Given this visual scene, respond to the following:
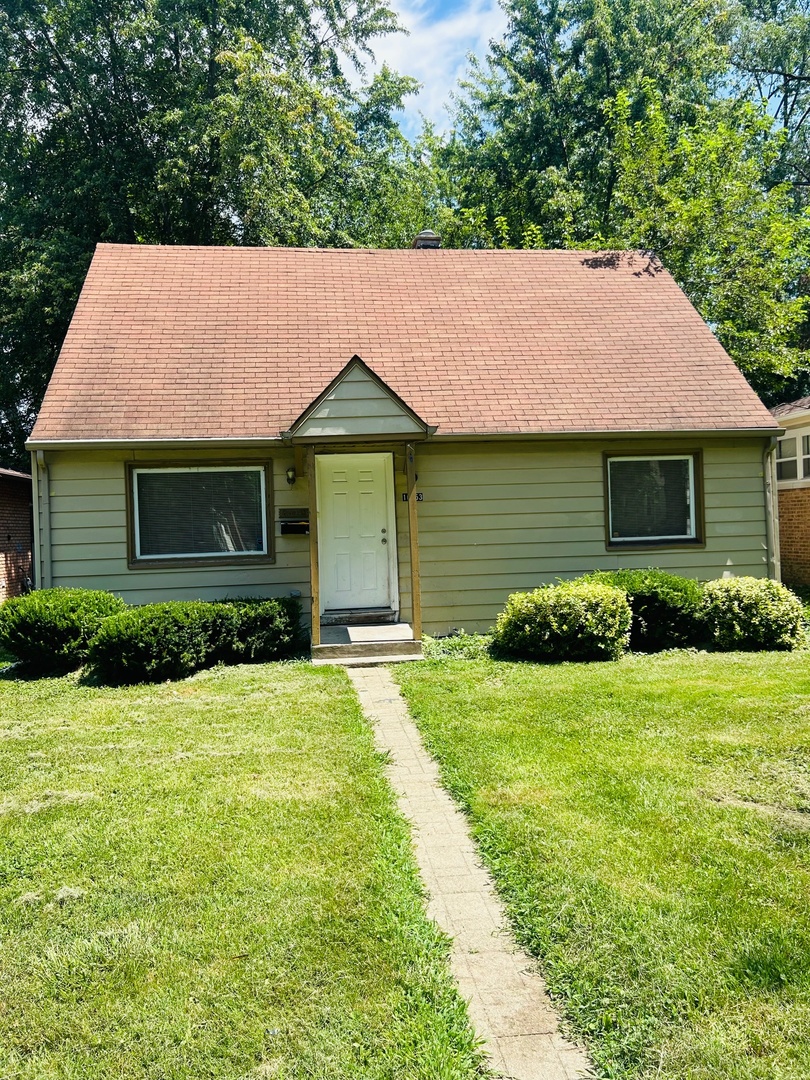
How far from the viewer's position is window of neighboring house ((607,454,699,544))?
10938 millimetres

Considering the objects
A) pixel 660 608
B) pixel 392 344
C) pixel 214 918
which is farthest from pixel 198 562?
pixel 214 918

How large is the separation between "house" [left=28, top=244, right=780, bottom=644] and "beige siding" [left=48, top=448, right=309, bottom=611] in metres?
0.03

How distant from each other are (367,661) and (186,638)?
A: 2088 millimetres

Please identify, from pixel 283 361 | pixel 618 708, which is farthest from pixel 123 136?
pixel 618 708

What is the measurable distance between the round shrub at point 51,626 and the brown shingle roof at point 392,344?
2208 millimetres

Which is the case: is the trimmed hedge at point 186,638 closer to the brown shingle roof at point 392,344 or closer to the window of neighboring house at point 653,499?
the brown shingle roof at point 392,344

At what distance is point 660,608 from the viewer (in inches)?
367

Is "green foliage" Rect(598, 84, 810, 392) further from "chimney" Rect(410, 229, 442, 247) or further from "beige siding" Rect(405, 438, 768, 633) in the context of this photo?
"beige siding" Rect(405, 438, 768, 633)

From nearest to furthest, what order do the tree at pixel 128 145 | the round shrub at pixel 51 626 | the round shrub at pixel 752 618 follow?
the round shrub at pixel 51 626
the round shrub at pixel 752 618
the tree at pixel 128 145

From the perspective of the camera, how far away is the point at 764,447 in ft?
36.4

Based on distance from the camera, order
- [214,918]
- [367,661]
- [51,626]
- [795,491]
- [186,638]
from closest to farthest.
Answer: [214,918] → [186,638] → [51,626] → [367,661] → [795,491]

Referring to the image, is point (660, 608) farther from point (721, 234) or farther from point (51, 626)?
point (721, 234)

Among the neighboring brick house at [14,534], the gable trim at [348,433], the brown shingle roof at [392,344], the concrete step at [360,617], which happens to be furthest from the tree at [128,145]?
the concrete step at [360,617]

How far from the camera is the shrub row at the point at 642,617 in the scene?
8.65 m
